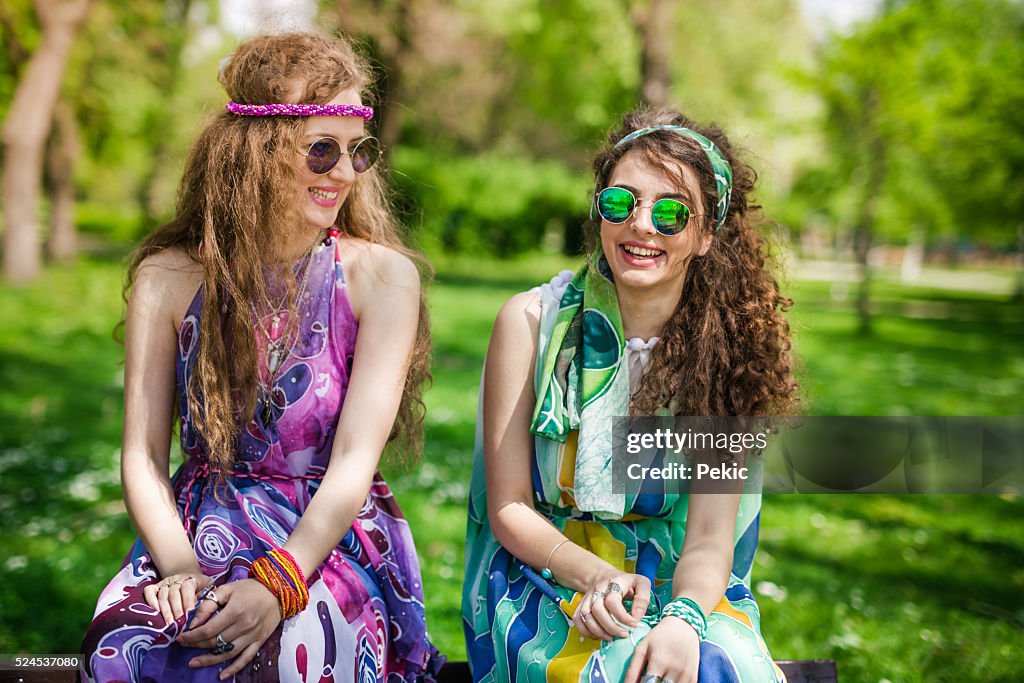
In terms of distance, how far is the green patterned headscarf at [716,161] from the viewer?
7.73ft

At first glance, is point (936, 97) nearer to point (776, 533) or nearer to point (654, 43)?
point (654, 43)

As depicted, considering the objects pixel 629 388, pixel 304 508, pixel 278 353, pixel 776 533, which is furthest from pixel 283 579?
pixel 776 533

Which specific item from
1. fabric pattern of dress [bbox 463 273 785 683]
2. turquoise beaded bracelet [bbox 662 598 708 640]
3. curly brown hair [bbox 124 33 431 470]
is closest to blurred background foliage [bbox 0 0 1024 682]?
curly brown hair [bbox 124 33 431 470]

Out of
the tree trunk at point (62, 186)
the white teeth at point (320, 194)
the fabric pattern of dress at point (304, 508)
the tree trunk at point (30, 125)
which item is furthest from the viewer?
the tree trunk at point (62, 186)

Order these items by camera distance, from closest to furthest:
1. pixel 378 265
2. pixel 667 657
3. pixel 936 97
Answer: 1. pixel 667 657
2. pixel 378 265
3. pixel 936 97

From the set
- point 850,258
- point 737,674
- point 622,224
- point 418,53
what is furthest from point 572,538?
point 850,258

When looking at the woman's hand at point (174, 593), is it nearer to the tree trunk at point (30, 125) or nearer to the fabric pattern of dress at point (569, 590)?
the fabric pattern of dress at point (569, 590)

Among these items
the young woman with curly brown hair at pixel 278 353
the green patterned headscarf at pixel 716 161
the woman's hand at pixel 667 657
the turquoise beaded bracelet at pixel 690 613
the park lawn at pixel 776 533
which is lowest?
the park lawn at pixel 776 533

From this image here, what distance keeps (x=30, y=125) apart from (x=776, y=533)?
12.2m

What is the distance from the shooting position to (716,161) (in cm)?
236

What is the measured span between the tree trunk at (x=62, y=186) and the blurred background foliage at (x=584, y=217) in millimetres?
84

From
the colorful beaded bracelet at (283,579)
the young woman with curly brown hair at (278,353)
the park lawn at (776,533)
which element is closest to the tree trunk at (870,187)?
the park lawn at (776,533)

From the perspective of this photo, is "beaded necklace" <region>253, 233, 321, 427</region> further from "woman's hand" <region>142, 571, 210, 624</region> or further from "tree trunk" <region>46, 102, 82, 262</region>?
"tree trunk" <region>46, 102, 82, 262</region>

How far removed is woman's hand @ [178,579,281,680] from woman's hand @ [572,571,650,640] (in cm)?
72
